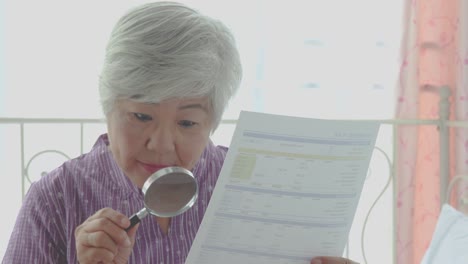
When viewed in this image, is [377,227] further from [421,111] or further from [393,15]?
[393,15]

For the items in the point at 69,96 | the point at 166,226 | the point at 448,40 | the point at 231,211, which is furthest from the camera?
the point at 69,96

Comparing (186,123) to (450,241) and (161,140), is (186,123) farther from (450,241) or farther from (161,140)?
(450,241)

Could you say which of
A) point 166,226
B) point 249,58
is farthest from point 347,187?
point 249,58

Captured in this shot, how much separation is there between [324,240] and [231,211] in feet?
0.44

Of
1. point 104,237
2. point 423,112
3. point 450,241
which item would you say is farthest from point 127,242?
point 423,112

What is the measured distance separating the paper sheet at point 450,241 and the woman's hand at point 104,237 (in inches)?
38.4

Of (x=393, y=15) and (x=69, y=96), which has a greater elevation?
(x=393, y=15)

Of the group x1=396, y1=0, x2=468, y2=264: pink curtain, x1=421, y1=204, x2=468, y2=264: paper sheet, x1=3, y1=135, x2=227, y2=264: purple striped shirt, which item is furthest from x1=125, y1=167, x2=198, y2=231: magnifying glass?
x1=396, y1=0, x2=468, y2=264: pink curtain

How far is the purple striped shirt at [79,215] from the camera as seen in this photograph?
1022 millimetres

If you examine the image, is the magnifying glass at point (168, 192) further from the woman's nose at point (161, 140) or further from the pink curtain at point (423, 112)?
the pink curtain at point (423, 112)

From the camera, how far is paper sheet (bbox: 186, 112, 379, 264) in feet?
3.02

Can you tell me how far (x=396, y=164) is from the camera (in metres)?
2.12

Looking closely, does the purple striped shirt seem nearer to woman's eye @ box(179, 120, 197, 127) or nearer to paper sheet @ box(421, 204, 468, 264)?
woman's eye @ box(179, 120, 197, 127)

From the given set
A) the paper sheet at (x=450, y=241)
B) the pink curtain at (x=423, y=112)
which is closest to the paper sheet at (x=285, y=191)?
the paper sheet at (x=450, y=241)
